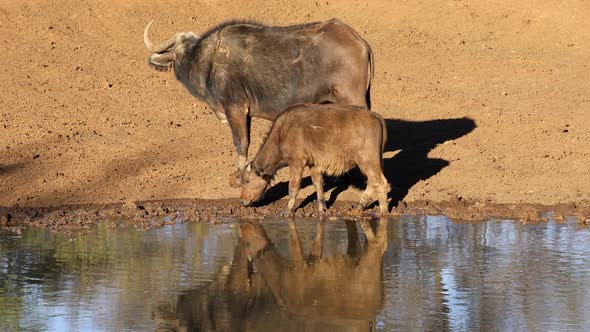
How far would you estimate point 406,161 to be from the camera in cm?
1519

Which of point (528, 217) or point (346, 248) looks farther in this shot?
point (528, 217)

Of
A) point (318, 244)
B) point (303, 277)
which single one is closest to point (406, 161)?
point (318, 244)

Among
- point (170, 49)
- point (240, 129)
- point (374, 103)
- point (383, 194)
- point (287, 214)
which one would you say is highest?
point (170, 49)

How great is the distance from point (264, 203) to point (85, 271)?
3889mm

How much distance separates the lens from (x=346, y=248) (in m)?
11.0

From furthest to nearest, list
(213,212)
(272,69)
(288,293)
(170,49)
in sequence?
(170,49)
(272,69)
(213,212)
(288,293)

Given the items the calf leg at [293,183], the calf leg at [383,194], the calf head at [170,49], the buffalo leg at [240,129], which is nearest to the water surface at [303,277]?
the calf leg at [383,194]

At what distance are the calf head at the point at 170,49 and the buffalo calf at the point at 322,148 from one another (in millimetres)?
2347

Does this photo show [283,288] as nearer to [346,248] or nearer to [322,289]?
[322,289]

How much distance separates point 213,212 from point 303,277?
3354 millimetres

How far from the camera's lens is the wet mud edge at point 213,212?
40.7 feet

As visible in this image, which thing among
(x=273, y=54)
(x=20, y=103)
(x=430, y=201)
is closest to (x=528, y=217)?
(x=430, y=201)

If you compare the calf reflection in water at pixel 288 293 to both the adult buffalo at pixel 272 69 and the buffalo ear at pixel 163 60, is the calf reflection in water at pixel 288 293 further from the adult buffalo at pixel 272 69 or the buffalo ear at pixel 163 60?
the buffalo ear at pixel 163 60

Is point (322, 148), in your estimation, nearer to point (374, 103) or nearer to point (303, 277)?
point (303, 277)
